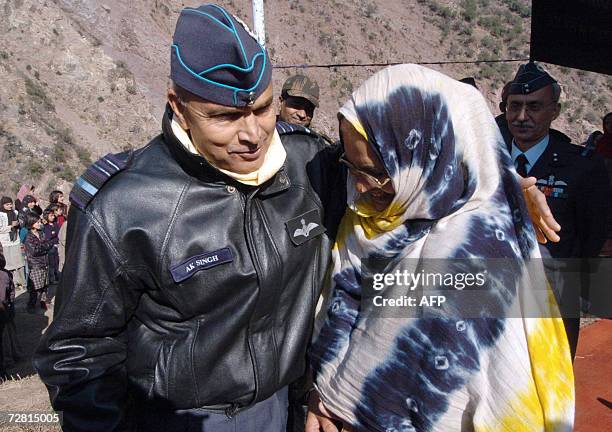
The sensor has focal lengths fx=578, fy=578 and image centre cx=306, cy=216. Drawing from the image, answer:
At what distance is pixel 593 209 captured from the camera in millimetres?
3533

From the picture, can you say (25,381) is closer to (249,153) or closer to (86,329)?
(86,329)

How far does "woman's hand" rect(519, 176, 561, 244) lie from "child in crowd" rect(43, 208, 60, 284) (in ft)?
29.4

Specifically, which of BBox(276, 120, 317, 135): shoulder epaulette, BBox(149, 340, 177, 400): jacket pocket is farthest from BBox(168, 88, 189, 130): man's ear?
BBox(149, 340, 177, 400): jacket pocket

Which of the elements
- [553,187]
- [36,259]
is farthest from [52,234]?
[553,187]

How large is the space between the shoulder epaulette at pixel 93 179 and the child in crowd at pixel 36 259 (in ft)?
26.3

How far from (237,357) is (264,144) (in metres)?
0.66

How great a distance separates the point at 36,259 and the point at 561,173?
7931mm

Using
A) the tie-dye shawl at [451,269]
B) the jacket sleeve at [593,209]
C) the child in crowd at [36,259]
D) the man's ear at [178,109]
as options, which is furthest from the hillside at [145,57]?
the tie-dye shawl at [451,269]

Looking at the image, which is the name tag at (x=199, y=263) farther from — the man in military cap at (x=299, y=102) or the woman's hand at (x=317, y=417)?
the man in military cap at (x=299, y=102)

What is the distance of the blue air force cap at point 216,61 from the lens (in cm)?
162

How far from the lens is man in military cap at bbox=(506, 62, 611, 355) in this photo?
3.54 meters

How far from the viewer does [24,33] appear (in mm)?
21484

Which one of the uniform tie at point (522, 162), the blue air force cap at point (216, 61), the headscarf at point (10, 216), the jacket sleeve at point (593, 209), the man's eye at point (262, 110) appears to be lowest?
the headscarf at point (10, 216)

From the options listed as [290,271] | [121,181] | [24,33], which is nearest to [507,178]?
[290,271]
